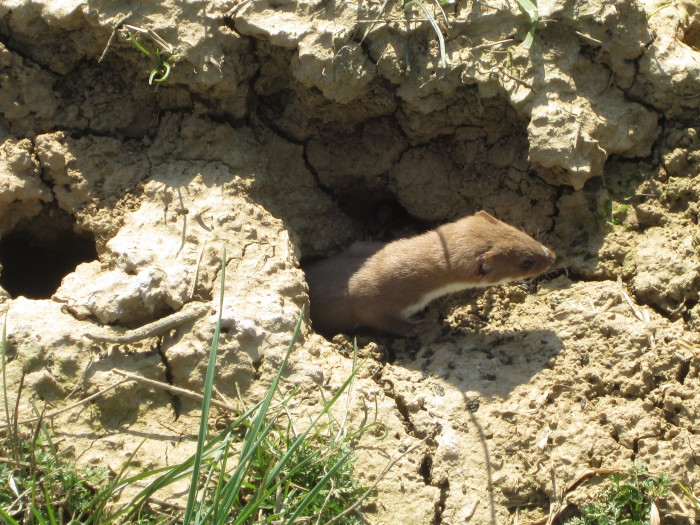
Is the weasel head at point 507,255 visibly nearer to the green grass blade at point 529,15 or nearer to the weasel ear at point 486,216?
the weasel ear at point 486,216

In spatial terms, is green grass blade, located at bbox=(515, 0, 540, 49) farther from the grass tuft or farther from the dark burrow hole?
the dark burrow hole

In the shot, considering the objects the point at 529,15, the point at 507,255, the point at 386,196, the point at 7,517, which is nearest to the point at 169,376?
the point at 7,517

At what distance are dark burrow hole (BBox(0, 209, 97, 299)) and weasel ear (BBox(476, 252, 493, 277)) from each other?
2468 mm

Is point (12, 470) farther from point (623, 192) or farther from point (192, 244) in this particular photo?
point (623, 192)

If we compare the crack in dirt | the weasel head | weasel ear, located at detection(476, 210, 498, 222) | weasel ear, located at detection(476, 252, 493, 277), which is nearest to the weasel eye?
the weasel head

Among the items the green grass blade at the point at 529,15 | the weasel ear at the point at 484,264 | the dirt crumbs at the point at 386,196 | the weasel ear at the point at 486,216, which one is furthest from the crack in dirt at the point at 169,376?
the green grass blade at the point at 529,15

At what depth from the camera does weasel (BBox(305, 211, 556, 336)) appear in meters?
4.45

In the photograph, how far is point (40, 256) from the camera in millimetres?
4871

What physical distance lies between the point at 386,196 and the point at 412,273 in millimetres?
810

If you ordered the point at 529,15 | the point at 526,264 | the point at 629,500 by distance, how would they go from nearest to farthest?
the point at 629,500, the point at 529,15, the point at 526,264

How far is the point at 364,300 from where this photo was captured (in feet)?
15.0

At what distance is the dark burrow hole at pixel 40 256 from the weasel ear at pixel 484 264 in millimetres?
2468

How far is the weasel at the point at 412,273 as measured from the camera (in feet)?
14.6

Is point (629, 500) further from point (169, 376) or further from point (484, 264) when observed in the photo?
point (169, 376)
